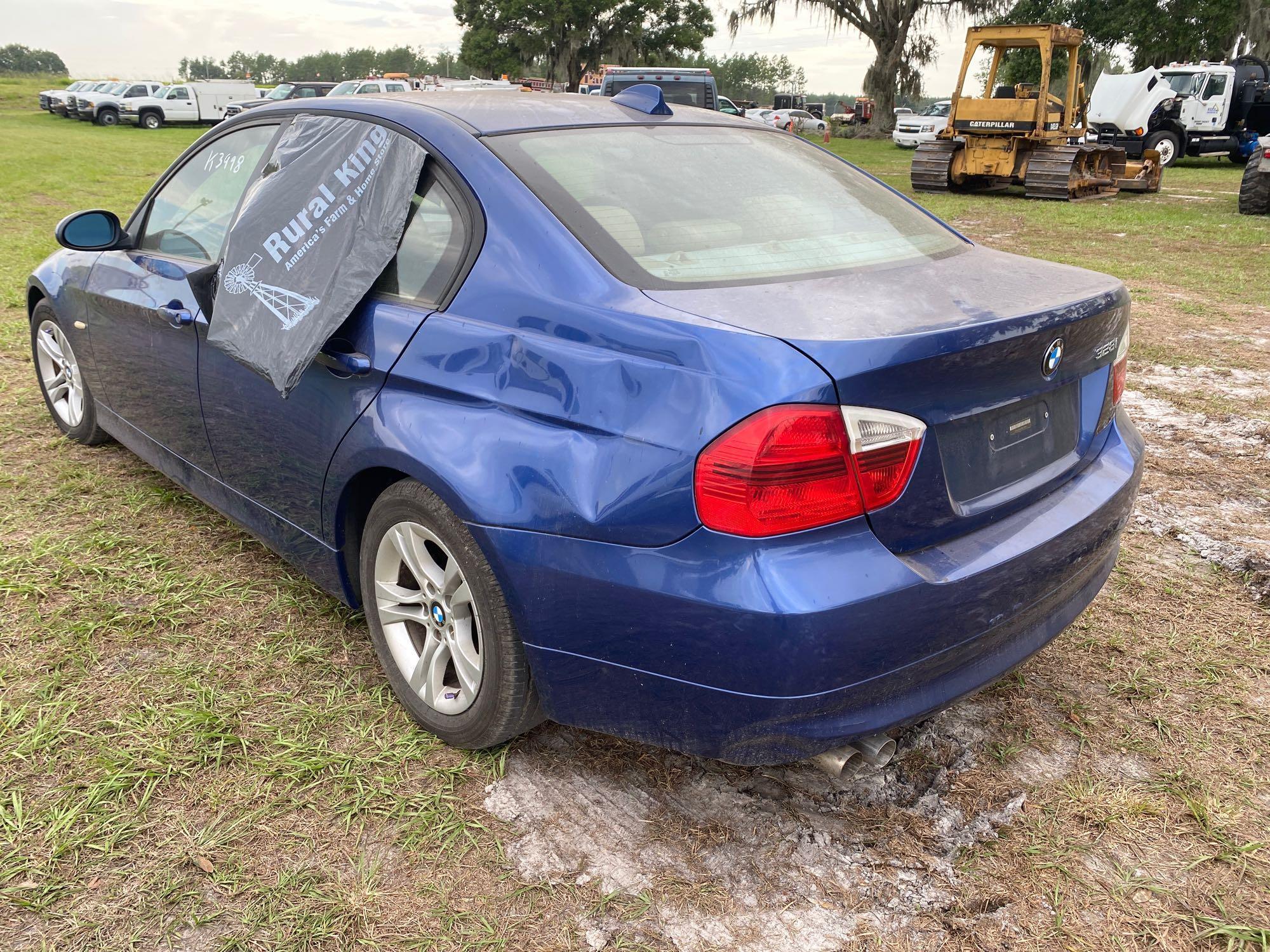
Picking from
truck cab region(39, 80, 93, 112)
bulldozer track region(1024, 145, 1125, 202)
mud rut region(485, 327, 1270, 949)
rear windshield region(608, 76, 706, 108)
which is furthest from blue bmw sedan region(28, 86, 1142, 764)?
truck cab region(39, 80, 93, 112)

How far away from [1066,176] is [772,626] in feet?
54.6

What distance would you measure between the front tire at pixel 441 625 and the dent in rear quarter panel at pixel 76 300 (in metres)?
2.07

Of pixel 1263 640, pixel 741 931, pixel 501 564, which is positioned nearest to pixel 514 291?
pixel 501 564

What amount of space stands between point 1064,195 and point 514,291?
54.2ft

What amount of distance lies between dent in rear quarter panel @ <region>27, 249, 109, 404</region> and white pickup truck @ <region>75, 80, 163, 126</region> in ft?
127

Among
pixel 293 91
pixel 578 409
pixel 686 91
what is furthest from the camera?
pixel 293 91

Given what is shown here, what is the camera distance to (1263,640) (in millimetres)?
3078

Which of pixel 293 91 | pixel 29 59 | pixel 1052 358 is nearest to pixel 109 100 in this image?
pixel 293 91

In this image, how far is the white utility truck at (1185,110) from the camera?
22.5 metres

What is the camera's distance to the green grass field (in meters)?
2.01

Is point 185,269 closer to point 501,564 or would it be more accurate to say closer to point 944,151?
point 501,564

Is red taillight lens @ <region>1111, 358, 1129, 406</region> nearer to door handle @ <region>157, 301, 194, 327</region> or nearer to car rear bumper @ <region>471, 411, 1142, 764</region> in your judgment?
car rear bumper @ <region>471, 411, 1142, 764</region>

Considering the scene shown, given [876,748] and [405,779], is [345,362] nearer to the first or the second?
[405,779]

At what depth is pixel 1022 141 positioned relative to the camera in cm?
1688
